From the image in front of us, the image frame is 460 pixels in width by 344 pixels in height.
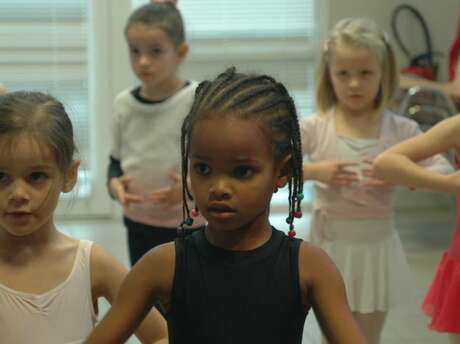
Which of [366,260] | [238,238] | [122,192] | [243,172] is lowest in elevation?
[366,260]

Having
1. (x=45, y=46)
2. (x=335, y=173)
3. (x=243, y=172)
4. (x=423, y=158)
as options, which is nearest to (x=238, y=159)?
(x=243, y=172)

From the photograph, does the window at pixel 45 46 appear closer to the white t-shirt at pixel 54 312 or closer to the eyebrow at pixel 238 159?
the white t-shirt at pixel 54 312

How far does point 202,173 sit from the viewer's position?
127cm

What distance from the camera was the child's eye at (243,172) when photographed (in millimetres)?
1264

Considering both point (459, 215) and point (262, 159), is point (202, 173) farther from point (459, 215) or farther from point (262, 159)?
point (459, 215)

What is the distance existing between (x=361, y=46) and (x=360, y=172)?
390mm

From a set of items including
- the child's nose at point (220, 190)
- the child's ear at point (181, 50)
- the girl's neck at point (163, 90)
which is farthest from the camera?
the child's ear at point (181, 50)

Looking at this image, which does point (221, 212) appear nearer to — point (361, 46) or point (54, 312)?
point (54, 312)

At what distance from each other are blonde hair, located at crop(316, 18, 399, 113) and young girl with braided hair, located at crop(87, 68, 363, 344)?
141cm

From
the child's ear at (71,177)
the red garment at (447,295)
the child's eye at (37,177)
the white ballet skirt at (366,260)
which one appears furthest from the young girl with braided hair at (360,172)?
the child's eye at (37,177)

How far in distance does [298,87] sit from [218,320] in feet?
15.3

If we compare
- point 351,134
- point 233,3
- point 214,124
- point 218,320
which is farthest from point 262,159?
point 233,3

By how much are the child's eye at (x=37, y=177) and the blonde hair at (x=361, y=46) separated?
1384mm

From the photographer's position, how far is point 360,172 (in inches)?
104
